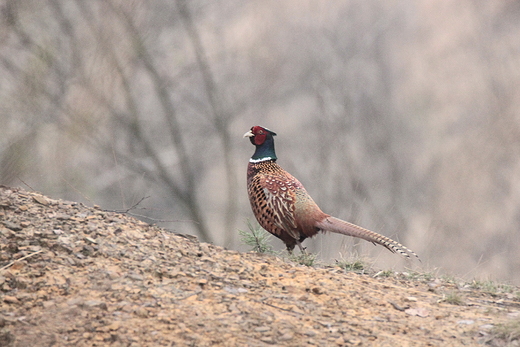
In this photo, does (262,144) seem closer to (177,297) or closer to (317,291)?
(317,291)

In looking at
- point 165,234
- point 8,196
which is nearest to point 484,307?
point 165,234

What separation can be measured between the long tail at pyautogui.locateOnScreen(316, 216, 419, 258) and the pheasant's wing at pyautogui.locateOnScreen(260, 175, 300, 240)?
26cm

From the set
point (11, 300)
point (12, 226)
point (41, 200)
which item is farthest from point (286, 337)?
point (41, 200)

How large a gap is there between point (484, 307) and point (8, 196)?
3833 millimetres

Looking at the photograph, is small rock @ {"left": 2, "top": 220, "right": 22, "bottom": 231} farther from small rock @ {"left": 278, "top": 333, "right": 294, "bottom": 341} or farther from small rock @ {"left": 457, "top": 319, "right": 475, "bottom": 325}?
small rock @ {"left": 457, "top": 319, "right": 475, "bottom": 325}

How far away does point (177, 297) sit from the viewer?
3459mm

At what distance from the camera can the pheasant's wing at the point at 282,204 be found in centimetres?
526

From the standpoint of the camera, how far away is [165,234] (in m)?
4.56

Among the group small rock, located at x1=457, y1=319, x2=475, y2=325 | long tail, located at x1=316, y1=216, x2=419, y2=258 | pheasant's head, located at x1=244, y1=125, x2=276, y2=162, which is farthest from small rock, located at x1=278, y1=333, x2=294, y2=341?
pheasant's head, located at x1=244, y1=125, x2=276, y2=162

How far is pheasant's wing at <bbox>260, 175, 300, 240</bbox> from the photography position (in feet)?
17.3

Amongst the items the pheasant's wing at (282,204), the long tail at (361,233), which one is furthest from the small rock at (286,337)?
the pheasant's wing at (282,204)

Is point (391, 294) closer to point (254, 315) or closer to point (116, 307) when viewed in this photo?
point (254, 315)

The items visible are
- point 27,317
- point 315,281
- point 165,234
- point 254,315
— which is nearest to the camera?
point 27,317

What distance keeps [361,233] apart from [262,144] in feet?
Answer: 4.80
